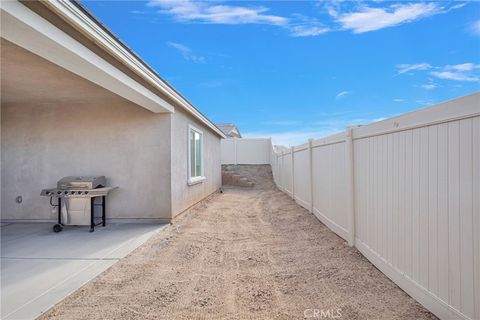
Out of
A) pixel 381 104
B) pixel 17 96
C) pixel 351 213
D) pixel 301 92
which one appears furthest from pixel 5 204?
pixel 301 92

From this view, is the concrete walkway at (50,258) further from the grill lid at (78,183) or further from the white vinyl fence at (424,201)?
the white vinyl fence at (424,201)

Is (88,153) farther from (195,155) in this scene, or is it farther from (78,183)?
(195,155)

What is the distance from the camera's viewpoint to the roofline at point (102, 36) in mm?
2652

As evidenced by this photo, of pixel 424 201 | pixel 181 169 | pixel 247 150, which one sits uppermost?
pixel 247 150

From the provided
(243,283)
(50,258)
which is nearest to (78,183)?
(50,258)

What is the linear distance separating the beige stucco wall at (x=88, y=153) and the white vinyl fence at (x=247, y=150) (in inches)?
535

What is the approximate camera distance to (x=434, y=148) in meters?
2.41

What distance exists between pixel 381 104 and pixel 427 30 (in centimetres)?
355

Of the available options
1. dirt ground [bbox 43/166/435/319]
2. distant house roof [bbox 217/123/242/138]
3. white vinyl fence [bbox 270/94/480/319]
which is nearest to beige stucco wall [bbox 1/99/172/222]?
dirt ground [bbox 43/166/435/319]

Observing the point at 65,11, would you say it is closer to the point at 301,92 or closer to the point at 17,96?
the point at 17,96

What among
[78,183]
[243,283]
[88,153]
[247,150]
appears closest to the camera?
[243,283]

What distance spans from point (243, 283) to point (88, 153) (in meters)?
5.02

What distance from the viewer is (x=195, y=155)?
894 centimetres

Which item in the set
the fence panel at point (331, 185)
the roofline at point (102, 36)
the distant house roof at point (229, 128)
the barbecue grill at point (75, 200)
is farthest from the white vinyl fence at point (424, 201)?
the distant house roof at point (229, 128)
